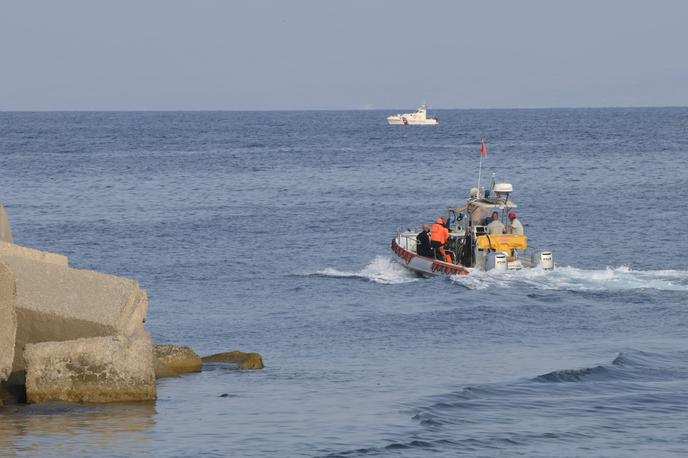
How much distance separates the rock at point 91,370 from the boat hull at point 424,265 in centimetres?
1494

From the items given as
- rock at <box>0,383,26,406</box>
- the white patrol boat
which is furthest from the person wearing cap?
rock at <box>0,383,26,406</box>

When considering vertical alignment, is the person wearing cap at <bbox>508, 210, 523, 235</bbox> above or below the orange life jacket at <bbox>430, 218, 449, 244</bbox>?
above

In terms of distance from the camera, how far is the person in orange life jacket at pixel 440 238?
3183cm

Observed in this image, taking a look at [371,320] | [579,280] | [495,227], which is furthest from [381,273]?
[371,320]

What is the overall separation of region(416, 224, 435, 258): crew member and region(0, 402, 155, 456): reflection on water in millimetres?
16115

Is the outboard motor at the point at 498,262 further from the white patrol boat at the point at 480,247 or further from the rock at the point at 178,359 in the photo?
the rock at the point at 178,359

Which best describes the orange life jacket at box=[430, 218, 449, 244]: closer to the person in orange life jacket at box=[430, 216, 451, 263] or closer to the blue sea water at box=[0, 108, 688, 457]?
the person in orange life jacket at box=[430, 216, 451, 263]

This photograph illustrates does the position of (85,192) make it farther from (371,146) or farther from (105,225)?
(371,146)

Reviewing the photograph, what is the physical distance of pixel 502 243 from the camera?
102ft

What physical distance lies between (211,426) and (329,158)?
71.6 metres

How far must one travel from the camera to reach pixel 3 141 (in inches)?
4631

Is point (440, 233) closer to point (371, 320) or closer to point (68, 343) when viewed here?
point (371, 320)

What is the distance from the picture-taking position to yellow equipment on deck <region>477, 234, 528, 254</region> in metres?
30.9

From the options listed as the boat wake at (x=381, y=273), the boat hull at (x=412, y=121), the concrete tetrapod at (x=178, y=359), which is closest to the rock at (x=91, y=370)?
the concrete tetrapod at (x=178, y=359)
